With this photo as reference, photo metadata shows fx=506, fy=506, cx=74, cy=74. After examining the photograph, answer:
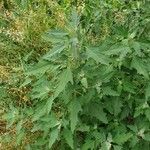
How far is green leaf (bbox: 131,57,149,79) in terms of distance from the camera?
9.37 ft

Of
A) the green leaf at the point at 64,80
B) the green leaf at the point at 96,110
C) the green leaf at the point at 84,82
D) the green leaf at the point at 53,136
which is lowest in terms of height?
the green leaf at the point at 53,136

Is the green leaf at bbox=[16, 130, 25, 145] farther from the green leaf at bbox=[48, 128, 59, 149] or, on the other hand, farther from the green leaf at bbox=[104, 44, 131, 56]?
the green leaf at bbox=[104, 44, 131, 56]

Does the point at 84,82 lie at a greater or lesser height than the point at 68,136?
greater

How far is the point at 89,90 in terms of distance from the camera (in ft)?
9.90

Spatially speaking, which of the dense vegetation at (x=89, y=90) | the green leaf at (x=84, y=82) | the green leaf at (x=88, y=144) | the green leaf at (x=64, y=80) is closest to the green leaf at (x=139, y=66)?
the dense vegetation at (x=89, y=90)

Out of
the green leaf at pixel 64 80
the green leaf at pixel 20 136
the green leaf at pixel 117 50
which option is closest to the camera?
the green leaf at pixel 64 80

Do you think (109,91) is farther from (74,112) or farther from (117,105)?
(74,112)

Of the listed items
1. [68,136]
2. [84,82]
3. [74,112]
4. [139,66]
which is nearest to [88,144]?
[68,136]

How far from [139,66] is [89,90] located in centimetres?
34

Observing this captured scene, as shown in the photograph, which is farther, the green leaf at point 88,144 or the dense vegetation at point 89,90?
the green leaf at point 88,144

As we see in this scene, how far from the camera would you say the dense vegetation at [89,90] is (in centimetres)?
290

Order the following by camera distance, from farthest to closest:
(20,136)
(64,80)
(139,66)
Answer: (20,136), (139,66), (64,80)

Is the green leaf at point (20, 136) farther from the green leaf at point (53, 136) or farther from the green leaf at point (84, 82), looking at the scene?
the green leaf at point (84, 82)

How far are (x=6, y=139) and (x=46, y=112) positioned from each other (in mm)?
570
